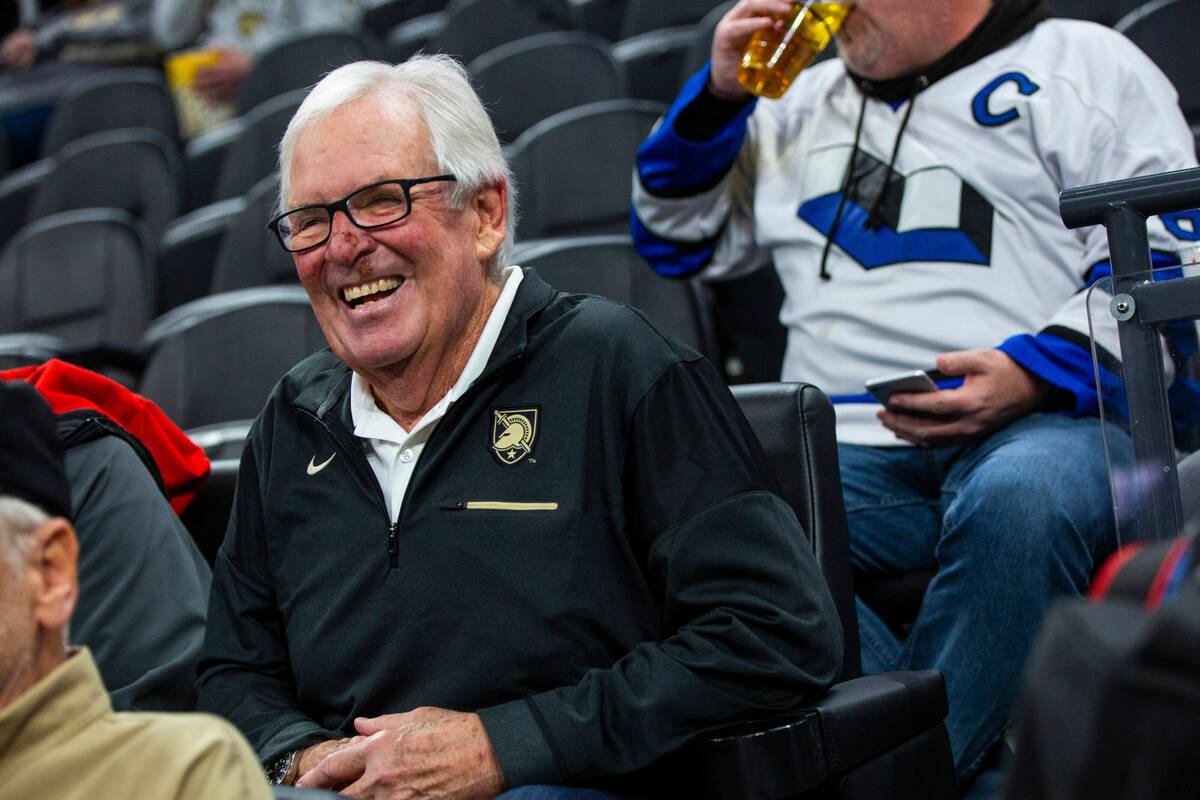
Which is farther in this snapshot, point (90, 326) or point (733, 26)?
point (90, 326)

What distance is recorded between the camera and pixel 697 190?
2.07 meters

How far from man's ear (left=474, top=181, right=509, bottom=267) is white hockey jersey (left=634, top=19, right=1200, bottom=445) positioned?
0.58 metres

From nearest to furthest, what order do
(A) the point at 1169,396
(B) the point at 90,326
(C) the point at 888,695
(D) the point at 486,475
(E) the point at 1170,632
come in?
(E) the point at 1170,632, (A) the point at 1169,396, (C) the point at 888,695, (D) the point at 486,475, (B) the point at 90,326

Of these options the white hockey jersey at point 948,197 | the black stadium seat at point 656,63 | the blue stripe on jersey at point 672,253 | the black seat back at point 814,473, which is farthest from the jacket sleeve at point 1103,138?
the black stadium seat at point 656,63

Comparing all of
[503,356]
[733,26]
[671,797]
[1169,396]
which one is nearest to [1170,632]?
[1169,396]

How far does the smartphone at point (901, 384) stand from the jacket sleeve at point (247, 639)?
2.59ft

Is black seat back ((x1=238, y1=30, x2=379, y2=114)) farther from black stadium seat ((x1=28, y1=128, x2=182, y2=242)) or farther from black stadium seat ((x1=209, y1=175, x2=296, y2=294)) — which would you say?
black stadium seat ((x1=209, y1=175, x2=296, y2=294))

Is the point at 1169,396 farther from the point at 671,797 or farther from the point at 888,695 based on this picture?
the point at 671,797

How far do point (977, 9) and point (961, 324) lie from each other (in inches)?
19.8

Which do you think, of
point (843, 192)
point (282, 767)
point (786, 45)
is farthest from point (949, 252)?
point (282, 767)

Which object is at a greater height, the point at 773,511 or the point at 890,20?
the point at 890,20

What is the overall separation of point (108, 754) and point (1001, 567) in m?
1.08

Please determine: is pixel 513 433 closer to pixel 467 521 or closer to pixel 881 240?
pixel 467 521

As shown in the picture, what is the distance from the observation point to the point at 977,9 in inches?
77.5
